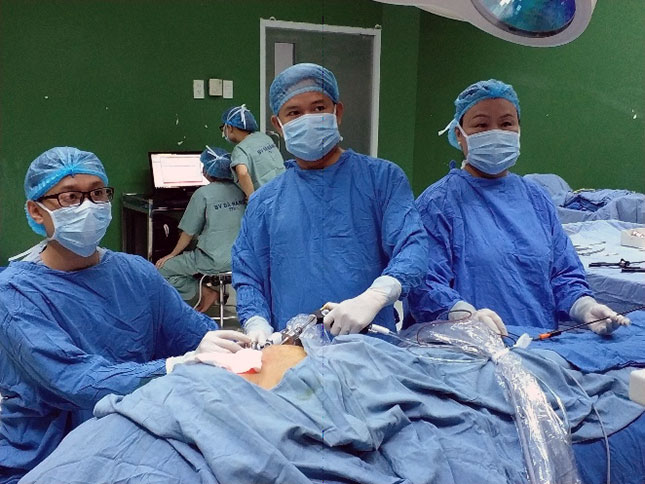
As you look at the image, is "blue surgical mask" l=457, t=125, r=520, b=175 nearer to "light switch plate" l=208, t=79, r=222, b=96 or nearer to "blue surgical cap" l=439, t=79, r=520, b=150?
"blue surgical cap" l=439, t=79, r=520, b=150

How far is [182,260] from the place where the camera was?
11.2 ft

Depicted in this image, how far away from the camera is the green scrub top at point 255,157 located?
278 cm

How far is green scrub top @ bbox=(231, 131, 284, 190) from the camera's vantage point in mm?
2779

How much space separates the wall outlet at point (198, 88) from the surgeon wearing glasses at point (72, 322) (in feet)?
6.94

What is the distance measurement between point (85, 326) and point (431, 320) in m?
0.78

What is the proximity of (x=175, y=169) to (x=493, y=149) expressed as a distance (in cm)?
266

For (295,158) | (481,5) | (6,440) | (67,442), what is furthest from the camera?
(295,158)

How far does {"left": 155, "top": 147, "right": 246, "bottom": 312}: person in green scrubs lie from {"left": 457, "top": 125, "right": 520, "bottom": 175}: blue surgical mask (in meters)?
1.77

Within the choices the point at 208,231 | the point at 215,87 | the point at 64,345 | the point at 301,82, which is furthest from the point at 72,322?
the point at 215,87

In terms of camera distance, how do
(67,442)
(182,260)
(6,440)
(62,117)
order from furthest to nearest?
1. (62,117)
2. (182,260)
3. (6,440)
4. (67,442)

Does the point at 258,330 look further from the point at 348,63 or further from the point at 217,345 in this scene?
the point at 348,63

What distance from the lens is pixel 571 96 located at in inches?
105

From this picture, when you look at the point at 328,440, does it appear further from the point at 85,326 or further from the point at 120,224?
the point at 120,224

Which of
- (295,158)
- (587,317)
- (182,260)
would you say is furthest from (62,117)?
(587,317)
